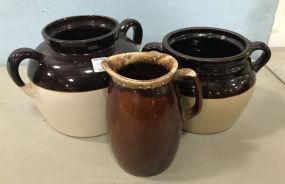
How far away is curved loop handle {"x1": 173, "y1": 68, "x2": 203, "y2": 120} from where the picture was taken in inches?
18.8

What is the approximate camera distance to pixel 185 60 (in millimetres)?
520

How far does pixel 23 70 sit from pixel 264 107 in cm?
52

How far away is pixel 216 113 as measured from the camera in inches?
21.9

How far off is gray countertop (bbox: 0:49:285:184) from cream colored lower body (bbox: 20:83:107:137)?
0.07 ft

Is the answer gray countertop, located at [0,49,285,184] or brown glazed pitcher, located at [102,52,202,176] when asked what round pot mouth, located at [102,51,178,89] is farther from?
gray countertop, located at [0,49,285,184]

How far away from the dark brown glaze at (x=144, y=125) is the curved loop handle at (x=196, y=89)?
27 mm

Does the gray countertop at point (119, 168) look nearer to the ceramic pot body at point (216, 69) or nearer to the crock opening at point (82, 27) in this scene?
the ceramic pot body at point (216, 69)

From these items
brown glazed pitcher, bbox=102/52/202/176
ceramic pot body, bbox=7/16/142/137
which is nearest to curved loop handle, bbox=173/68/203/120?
brown glazed pitcher, bbox=102/52/202/176

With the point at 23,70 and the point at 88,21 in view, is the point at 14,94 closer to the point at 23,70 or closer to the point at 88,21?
the point at 23,70

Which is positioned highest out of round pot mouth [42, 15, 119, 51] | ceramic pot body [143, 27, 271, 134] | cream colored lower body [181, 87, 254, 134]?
round pot mouth [42, 15, 119, 51]

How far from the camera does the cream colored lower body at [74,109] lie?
21.0 inches

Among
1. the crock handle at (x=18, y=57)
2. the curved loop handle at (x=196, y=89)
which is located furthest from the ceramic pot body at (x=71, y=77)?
the curved loop handle at (x=196, y=89)

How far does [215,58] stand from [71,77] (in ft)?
0.70

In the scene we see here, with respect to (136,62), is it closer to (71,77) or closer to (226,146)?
(71,77)
